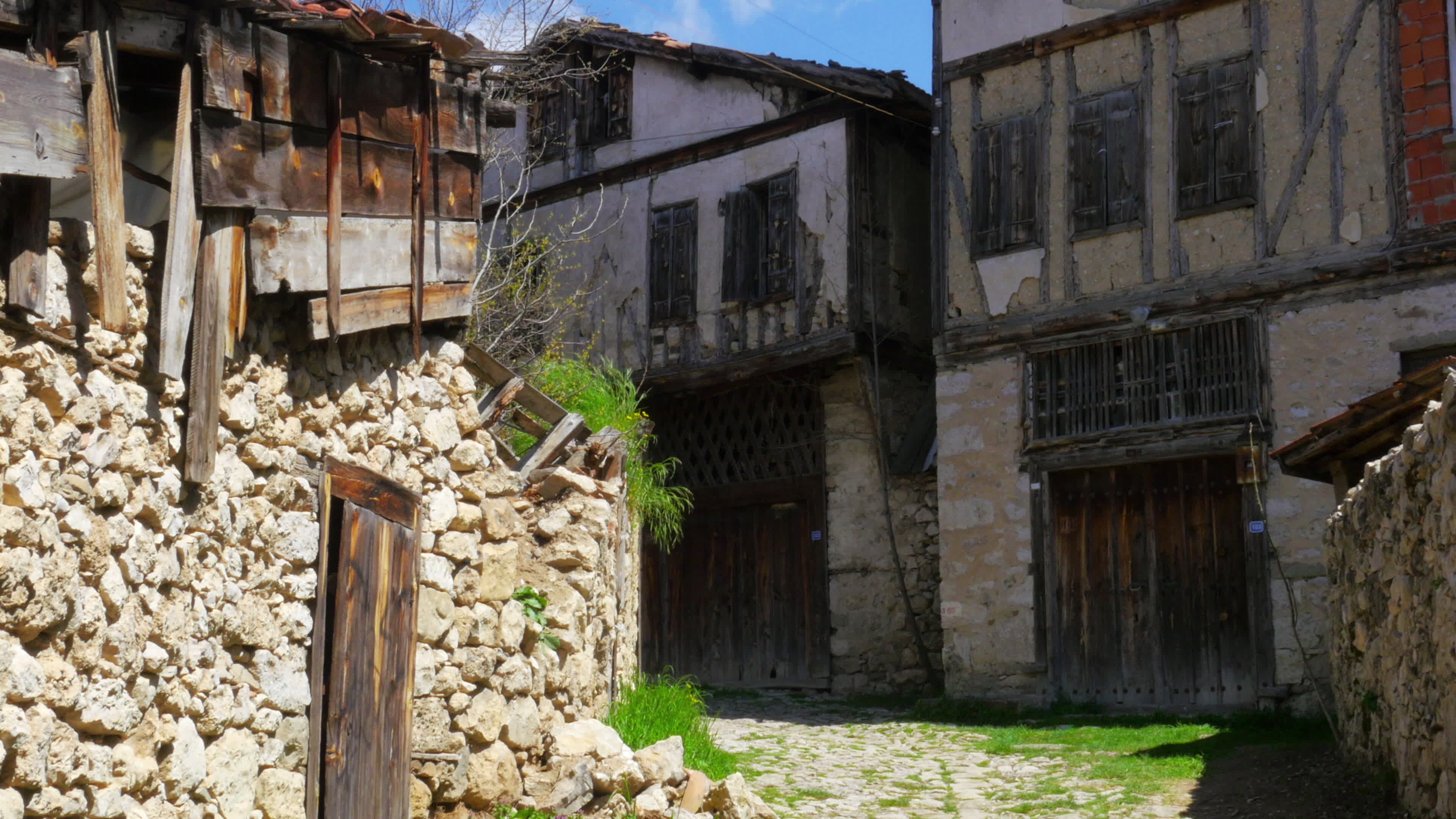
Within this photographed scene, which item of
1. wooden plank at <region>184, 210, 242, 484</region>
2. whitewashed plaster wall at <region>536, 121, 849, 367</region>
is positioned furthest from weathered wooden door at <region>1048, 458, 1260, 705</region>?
wooden plank at <region>184, 210, 242, 484</region>

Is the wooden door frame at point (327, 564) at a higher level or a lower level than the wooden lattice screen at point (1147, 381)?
lower

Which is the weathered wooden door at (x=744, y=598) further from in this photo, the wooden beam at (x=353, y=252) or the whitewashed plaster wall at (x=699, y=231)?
the wooden beam at (x=353, y=252)

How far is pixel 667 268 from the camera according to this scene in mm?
15656

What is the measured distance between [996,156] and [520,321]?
15.6 ft

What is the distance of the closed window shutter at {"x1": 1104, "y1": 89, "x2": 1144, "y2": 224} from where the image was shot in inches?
479

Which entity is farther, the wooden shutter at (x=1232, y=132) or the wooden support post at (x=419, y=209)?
the wooden shutter at (x=1232, y=132)

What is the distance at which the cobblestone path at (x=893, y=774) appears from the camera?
7.88 m

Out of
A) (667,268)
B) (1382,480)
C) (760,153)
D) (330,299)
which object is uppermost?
(760,153)

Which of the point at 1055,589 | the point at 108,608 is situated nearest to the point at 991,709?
the point at 1055,589

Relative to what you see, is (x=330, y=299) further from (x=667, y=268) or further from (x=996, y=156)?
(x=667, y=268)

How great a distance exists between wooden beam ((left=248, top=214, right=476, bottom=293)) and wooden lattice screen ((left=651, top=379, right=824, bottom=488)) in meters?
8.26

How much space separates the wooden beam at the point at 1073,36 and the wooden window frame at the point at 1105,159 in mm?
551

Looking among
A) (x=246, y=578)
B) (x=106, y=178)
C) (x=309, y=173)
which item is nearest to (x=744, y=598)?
(x=309, y=173)

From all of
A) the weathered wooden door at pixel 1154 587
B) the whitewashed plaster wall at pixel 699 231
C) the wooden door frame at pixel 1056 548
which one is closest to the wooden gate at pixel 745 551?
the whitewashed plaster wall at pixel 699 231
